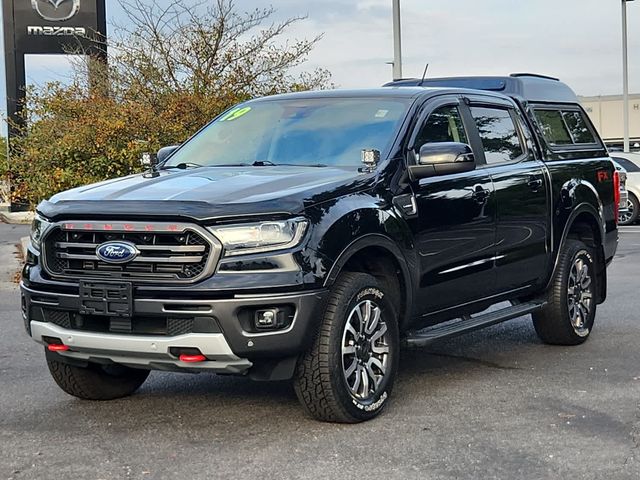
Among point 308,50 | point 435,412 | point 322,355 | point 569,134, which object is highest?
point 308,50

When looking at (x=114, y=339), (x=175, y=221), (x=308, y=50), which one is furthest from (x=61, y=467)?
(x=308, y=50)

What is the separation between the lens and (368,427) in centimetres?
526

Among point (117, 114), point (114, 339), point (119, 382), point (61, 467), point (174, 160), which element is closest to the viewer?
point (61, 467)

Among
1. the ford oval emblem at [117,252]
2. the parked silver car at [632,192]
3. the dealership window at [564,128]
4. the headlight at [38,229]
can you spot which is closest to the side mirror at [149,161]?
the headlight at [38,229]

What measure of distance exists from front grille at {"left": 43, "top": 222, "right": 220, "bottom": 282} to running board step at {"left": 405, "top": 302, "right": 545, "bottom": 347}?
5.03 ft

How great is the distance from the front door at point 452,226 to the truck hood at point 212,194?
0.59 meters

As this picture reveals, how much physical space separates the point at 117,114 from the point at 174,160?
23.1 feet

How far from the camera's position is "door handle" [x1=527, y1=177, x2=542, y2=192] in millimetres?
6953

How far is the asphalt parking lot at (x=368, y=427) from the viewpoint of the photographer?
180 inches

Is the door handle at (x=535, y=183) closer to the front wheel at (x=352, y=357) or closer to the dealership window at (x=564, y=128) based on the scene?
the dealership window at (x=564, y=128)

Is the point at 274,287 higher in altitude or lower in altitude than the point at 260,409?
higher

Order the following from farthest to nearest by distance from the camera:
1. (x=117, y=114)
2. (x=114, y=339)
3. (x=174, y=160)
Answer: (x=117, y=114), (x=174, y=160), (x=114, y=339)

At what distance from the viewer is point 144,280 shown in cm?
489

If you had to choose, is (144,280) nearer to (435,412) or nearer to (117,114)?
(435,412)
